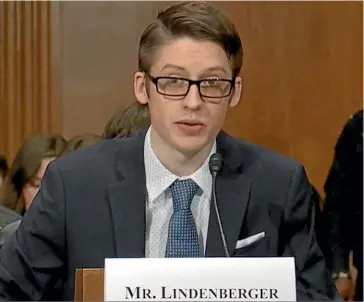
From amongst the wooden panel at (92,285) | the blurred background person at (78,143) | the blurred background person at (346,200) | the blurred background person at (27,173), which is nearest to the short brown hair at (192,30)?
the wooden panel at (92,285)

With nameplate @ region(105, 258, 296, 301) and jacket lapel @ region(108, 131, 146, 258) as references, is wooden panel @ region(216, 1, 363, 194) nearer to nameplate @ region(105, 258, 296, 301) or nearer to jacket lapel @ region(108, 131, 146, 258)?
jacket lapel @ region(108, 131, 146, 258)

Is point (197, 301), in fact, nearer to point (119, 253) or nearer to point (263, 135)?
point (119, 253)

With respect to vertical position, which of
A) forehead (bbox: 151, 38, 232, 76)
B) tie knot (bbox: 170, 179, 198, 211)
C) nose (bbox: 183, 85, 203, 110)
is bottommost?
tie knot (bbox: 170, 179, 198, 211)

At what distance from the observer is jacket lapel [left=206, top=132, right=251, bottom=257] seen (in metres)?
1.76

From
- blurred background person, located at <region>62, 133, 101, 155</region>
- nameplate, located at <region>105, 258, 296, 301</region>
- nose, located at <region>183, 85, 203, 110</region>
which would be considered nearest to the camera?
nameplate, located at <region>105, 258, 296, 301</region>

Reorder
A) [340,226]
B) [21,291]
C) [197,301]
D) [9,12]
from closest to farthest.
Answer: [197,301] < [21,291] < [340,226] < [9,12]

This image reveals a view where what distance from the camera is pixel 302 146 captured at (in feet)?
12.6

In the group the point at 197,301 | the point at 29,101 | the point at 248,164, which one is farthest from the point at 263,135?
the point at 197,301

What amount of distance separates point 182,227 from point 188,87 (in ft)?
0.98

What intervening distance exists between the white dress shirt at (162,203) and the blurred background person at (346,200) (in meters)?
1.29

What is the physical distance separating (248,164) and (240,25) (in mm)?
1969

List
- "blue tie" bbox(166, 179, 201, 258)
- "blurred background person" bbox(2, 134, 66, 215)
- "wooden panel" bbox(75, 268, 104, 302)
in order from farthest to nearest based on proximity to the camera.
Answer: "blurred background person" bbox(2, 134, 66, 215) < "blue tie" bbox(166, 179, 201, 258) < "wooden panel" bbox(75, 268, 104, 302)

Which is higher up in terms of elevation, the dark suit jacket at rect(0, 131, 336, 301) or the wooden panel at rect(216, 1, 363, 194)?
the wooden panel at rect(216, 1, 363, 194)

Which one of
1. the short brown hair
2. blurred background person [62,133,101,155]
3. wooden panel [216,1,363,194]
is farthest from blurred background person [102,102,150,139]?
wooden panel [216,1,363,194]
